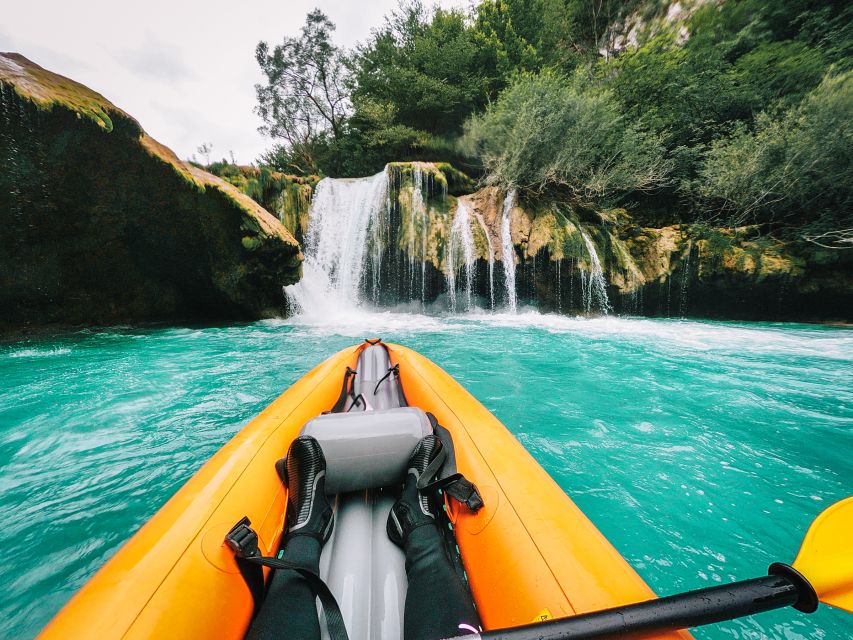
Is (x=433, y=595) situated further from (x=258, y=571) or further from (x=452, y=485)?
(x=258, y=571)

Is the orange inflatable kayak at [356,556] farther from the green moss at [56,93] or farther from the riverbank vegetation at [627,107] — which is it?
the riverbank vegetation at [627,107]

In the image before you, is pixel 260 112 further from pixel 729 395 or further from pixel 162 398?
pixel 729 395

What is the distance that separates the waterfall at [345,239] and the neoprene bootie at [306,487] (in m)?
8.80

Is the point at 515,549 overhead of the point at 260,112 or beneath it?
beneath

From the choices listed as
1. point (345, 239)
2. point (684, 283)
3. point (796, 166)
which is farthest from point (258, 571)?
point (796, 166)

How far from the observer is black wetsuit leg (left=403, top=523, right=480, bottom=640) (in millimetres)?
857

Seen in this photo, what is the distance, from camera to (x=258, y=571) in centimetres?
98

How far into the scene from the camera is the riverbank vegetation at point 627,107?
9156 mm

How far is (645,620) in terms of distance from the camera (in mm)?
629

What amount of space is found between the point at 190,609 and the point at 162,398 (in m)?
3.60

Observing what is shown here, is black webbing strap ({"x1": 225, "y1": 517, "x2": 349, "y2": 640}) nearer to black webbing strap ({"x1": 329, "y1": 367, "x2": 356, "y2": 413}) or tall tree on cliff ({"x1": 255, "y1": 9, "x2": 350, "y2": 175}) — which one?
black webbing strap ({"x1": 329, "y1": 367, "x2": 356, "y2": 413})

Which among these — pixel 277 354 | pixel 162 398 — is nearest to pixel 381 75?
pixel 277 354

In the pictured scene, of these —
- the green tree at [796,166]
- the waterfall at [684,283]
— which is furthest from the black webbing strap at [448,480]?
the green tree at [796,166]

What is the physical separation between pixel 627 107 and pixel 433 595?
1757cm
